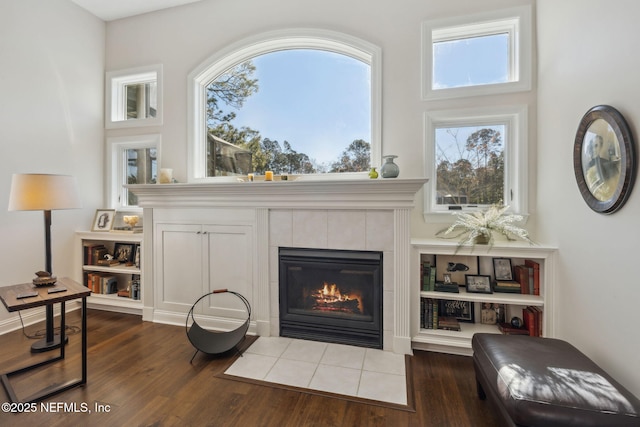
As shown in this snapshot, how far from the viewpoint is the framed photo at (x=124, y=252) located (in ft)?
11.4

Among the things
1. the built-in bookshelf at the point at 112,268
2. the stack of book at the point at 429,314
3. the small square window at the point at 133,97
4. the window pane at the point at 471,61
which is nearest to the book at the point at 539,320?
the stack of book at the point at 429,314

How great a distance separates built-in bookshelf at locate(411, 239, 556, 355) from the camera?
231cm

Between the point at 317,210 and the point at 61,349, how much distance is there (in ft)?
7.91

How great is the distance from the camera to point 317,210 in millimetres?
2676

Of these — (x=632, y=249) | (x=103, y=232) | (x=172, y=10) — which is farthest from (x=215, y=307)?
(x=172, y=10)

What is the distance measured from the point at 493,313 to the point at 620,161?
5.16ft

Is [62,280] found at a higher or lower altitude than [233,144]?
lower

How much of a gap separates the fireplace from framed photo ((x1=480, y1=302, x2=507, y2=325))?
97 centimetres

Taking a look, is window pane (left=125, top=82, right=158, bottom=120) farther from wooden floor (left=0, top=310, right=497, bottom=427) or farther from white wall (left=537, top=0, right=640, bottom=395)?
white wall (left=537, top=0, right=640, bottom=395)

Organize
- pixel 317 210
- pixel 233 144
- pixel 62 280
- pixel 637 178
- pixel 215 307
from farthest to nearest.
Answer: pixel 233 144 < pixel 215 307 < pixel 317 210 < pixel 62 280 < pixel 637 178

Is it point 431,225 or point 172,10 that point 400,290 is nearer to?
point 431,225

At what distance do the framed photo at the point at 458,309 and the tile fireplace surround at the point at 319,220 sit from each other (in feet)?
1.51

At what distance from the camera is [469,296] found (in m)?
2.41

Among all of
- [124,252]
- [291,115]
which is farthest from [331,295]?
[124,252]
